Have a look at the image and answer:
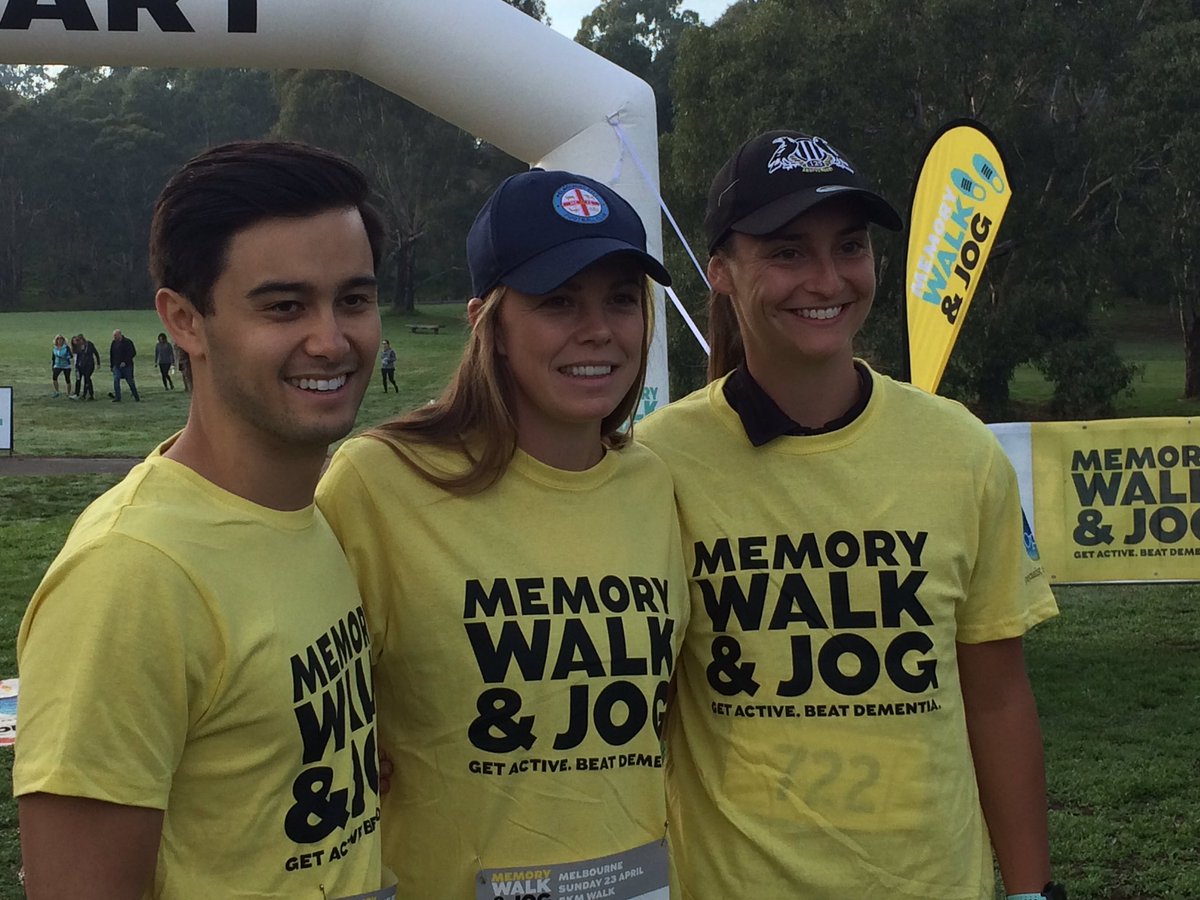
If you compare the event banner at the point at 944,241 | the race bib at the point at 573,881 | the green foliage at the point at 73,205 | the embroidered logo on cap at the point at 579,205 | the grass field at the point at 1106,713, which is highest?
the green foliage at the point at 73,205

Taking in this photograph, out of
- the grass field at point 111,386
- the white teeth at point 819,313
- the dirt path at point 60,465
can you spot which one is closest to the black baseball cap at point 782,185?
the white teeth at point 819,313

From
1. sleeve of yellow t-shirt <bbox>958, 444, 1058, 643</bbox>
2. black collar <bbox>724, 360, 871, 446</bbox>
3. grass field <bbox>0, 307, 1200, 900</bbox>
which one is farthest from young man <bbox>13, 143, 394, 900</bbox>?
grass field <bbox>0, 307, 1200, 900</bbox>

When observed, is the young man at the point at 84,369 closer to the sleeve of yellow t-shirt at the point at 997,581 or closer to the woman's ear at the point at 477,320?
the woman's ear at the point at 477,320

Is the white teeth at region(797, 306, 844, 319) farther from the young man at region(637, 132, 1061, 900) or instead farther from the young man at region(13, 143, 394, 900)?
the young man at region(13, 143, 394, 900)

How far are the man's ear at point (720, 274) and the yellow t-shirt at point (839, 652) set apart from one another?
298mm

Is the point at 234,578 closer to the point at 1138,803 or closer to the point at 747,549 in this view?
the point at 747,549

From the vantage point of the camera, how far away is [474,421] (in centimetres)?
210

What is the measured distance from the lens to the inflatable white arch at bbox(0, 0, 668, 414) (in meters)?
4.96

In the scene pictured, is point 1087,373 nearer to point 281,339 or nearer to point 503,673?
point 503,673

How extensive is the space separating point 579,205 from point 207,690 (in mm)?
984

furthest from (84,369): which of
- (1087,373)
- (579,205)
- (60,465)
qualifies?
(579,205)

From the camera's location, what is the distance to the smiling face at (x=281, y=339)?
5.39 ft

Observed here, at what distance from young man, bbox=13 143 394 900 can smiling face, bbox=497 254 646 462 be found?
12.3 inches

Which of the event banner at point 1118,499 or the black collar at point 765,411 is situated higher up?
the black collar at point 765,411
